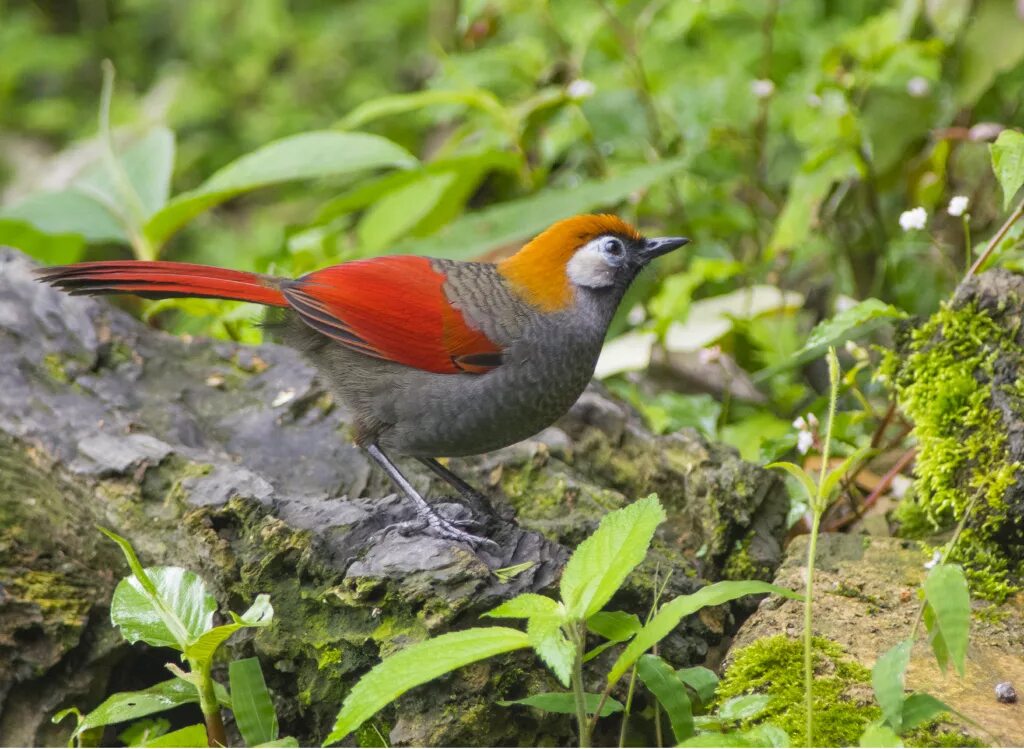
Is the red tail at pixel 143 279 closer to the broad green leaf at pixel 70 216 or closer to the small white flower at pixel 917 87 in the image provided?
the broad green leaf at pixel 70 216

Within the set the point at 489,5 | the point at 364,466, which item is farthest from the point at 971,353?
the point at 489,5

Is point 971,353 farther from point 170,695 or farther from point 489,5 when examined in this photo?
point 489,5

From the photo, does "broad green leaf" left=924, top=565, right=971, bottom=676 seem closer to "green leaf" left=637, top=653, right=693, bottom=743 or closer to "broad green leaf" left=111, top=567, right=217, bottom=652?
"green leaf" left=637, top=653, right=693, bottom=743

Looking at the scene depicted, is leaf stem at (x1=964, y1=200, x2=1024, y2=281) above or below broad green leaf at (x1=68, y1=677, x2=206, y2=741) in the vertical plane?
above

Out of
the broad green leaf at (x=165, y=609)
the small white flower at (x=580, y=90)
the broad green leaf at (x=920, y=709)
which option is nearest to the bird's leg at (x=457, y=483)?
the broad green leaf at (x=165, y=609)

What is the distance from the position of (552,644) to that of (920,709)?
714mm

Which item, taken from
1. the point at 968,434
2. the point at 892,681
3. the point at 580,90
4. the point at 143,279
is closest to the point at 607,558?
the point at 892,681

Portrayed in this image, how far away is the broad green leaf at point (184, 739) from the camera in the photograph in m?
2.42

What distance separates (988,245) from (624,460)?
4.04ft

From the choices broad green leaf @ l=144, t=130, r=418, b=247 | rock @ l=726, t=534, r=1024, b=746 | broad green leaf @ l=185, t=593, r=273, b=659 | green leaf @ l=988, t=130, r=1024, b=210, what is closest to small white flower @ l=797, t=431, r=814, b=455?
rock @ l=726, t=534, r=1024, b=746

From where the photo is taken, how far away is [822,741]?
231 cm

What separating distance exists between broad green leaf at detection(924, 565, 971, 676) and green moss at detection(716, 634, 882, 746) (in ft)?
1.31

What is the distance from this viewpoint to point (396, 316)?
3232 mm

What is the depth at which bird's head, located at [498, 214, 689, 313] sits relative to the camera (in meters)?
3.30
